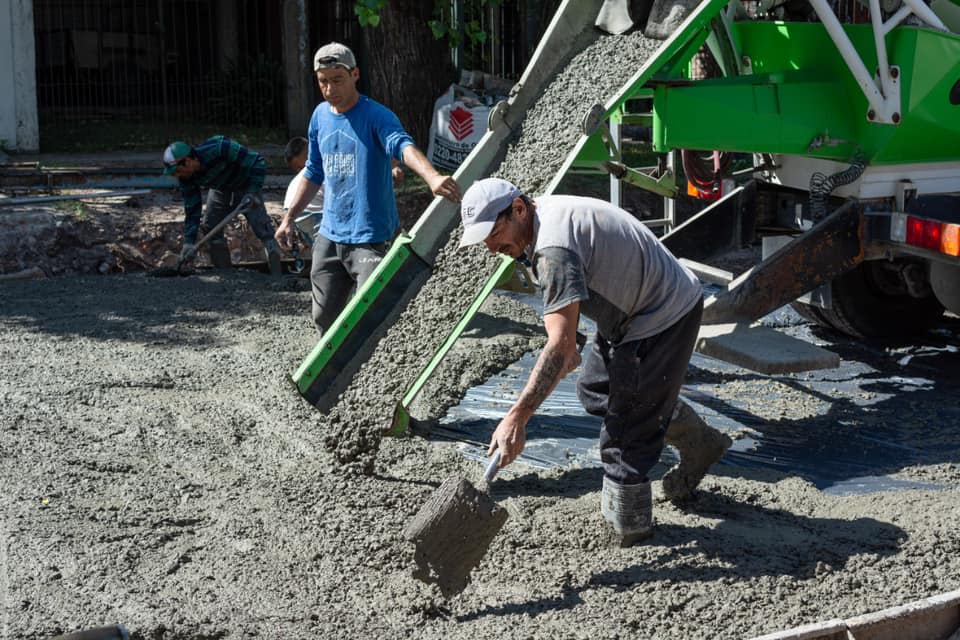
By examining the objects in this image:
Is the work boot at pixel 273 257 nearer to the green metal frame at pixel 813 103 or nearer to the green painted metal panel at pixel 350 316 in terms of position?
the green painted metal panel at pixel 350 316

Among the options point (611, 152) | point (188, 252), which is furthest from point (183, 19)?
point (611, 152)

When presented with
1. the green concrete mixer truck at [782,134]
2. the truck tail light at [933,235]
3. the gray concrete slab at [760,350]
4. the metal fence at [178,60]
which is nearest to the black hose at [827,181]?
the green concrete mixer truck at [782,134]

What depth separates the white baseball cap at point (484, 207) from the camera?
3.70 metres

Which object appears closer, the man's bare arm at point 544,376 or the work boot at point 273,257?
the man's bare arm at point 544,376

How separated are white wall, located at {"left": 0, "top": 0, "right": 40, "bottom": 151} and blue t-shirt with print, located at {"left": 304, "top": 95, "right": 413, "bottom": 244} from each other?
8.54 metres

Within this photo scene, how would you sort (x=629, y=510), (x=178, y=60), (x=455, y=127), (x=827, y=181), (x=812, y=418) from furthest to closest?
1. (x=178, y=60)
2. (x=455, y=127)
3. (x=827, y=181)
4. (x=812, y=418)
5. (x=629, y=510)

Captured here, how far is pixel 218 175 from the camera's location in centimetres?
884

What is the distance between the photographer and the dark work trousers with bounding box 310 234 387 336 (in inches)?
218

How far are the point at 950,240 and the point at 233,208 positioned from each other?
5482 millimetres

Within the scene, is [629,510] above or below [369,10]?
below

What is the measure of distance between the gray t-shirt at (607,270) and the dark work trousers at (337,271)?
5.62 ft

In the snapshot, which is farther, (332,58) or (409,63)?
(409,63)

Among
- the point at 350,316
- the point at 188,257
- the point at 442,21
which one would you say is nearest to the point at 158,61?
the point at 442,21

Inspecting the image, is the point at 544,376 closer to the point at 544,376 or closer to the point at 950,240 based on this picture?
the point at 544,376
